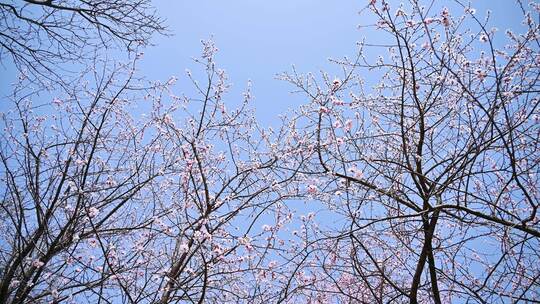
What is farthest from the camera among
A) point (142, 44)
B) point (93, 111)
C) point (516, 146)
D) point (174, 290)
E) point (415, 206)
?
point (93, 111)

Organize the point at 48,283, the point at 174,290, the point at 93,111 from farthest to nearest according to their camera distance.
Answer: the point at 93,111
the point at 48,283
the point at 174,290

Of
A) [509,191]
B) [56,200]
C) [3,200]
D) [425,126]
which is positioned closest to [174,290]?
[56,200]

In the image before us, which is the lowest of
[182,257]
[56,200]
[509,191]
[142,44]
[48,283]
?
[48,283]

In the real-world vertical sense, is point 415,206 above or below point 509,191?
below

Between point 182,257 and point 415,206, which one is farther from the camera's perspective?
point 182,257

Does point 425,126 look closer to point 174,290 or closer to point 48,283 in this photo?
point 174,290

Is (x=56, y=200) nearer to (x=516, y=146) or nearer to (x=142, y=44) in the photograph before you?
(x=142, y=44)

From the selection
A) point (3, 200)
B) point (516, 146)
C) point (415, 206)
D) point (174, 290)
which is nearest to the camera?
point (516, 146)

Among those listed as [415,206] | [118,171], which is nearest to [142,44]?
[118,171]

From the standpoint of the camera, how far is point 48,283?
4.59 meters

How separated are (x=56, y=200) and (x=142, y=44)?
89.2 inches

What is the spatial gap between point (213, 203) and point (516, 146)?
370cm

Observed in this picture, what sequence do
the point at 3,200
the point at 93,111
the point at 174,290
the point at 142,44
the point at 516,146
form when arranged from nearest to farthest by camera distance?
the point at 516,146 < the point at 142,44 < the point at 174,290 < the point at 3,200 < the point at 93,111

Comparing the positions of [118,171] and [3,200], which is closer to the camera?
[3,200]
